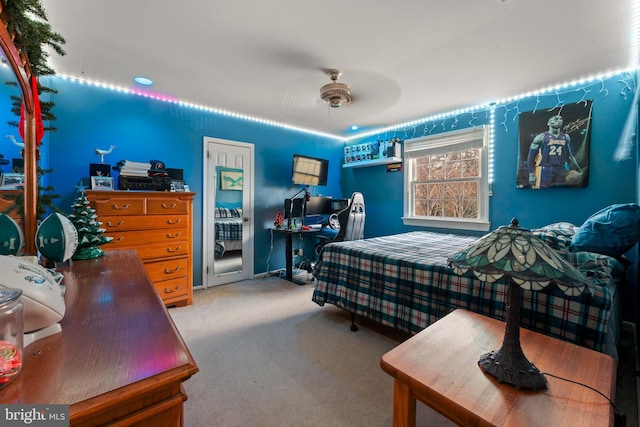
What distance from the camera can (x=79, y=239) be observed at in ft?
4.92

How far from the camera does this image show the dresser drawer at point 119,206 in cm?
247

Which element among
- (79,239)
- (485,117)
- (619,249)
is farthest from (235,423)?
(485,117)

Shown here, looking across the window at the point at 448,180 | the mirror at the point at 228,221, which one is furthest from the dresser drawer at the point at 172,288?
the window at the point at 448,180

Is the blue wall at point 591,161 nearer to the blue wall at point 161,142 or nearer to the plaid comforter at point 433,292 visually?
the plaid comforter at point 433,292

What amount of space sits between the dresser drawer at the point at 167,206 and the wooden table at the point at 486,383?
8.66 ft

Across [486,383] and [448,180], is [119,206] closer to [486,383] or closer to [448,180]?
[486,383]

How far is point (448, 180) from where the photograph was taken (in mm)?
3797

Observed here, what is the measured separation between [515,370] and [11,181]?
6.76 feet

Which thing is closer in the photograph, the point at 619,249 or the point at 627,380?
the point at 619,249

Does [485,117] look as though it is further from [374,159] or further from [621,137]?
[374,159]

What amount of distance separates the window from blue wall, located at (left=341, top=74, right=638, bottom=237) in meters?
0.13

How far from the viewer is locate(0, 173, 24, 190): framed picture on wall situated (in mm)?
1103

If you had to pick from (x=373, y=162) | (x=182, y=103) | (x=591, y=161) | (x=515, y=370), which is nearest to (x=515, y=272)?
(x=515, y=370)

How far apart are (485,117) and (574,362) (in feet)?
10.4
